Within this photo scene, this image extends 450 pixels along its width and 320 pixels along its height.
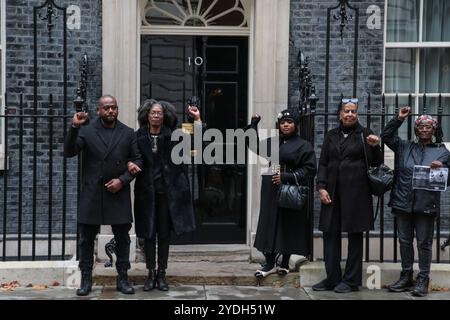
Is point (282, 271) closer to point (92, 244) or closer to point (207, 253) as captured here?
point (207, 253)

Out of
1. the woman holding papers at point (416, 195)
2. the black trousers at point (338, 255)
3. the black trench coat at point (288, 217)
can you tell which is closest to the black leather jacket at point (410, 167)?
the woman holding papers at point (416, 195)

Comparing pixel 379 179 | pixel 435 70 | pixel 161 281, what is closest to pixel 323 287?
pixel 379 179

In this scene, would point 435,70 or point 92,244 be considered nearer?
point 92,244

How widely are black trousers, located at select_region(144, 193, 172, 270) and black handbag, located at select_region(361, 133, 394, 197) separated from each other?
1.97 metres

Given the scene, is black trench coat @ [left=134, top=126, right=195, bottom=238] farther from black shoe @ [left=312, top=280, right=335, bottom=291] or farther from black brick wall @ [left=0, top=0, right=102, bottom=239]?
black brick wall @ [left=0, top=0, right=102, bottom=239]

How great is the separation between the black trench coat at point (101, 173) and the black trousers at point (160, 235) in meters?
0.34

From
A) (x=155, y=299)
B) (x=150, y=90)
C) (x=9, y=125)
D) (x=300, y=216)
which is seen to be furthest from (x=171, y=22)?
(x=155, y=299)

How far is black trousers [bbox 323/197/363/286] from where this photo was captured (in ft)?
22.3

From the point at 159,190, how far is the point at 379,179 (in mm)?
2104

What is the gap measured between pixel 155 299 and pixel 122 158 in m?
1.35

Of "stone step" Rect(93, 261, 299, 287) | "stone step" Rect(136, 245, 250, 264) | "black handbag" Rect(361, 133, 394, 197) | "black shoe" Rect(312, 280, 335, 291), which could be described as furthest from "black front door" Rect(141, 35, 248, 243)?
"black handbag" Rect(361, 133, 394, 197)

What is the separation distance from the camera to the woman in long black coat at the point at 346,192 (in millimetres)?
6668

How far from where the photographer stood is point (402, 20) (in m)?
8.52

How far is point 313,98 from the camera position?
280 inches
